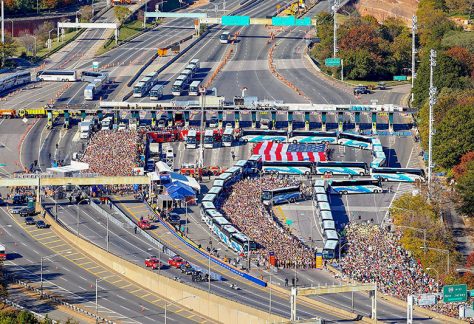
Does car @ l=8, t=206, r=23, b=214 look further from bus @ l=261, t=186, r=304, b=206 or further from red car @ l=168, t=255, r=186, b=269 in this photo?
bus @ l=261, t=186, r=304, b=206

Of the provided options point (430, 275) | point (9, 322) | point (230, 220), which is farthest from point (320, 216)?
point (9, 322)

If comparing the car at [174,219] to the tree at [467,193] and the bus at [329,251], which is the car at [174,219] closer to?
the bus at [329,251]

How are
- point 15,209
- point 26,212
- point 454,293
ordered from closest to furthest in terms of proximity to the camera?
point 454,293
point 26,212
point 15,209

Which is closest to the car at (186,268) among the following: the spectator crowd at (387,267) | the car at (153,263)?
the car at (153,263)

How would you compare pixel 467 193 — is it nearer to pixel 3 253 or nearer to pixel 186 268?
pixel 186 268

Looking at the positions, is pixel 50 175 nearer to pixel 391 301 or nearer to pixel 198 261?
pixel 198 261

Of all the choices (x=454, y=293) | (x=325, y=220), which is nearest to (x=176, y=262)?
(x=325, y=220)
